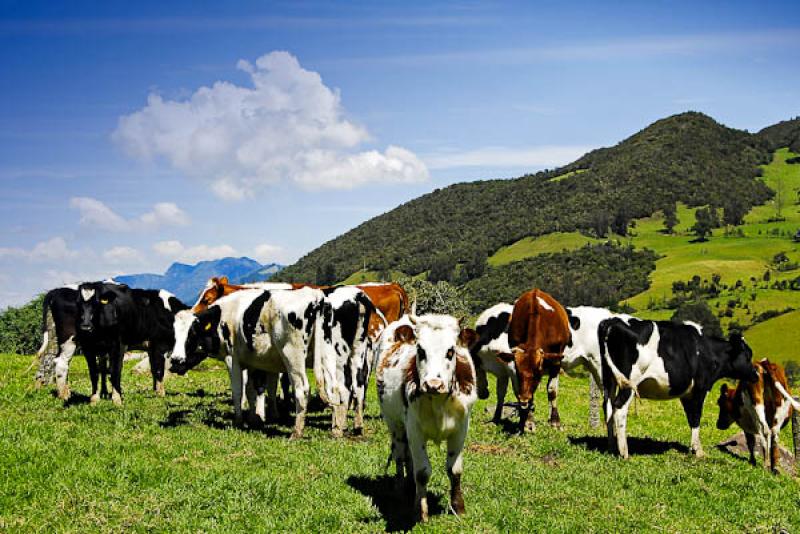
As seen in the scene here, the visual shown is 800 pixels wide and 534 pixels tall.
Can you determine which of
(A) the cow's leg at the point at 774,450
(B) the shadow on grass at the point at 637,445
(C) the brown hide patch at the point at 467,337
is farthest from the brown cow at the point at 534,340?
(C) the brown hide patch at the point at 467,337

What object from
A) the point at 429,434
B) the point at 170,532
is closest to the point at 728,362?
the point at 429,434

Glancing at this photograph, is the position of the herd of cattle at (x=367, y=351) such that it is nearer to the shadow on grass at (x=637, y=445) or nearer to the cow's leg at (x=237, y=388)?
the cow's leg at (x=237, y=388)

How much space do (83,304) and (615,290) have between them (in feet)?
564

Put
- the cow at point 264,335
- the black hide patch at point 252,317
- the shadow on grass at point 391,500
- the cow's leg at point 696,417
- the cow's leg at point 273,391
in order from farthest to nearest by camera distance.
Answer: the cow's leg at point 273,391, the cow's leg at point 696,417, the black hide patch at point 252,317, the cow at point 264,335, the shadow on grass at point 391,500

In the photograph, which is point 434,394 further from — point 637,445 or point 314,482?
point 637,445

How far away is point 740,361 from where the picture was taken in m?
16.2

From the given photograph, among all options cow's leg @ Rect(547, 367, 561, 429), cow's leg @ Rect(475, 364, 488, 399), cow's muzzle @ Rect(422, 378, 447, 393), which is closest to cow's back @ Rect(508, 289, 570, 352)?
cow's leg @ Rect(547, 367, 561, 429)

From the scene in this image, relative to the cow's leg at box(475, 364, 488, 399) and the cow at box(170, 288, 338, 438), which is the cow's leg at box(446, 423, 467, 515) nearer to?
the cow's leg at box(475, 364, 488, 399)

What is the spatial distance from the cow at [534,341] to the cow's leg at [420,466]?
6913 millimetres

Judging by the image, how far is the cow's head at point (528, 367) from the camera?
1622cm

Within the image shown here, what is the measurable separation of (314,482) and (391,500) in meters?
1.32

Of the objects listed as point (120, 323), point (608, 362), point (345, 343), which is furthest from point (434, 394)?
point (120, 323)

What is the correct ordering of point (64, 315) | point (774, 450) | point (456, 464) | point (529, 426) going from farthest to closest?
point (64, 315), point (529, 426), point (774, 450), point (456, 464)

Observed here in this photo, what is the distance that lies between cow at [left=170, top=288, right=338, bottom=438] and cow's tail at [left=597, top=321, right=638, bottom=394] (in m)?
6.38
